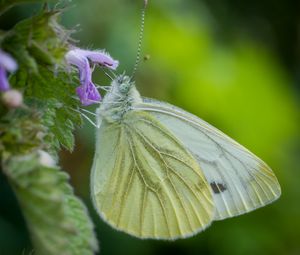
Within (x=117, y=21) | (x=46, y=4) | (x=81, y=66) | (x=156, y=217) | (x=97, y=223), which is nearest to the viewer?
(x=46, y=4)

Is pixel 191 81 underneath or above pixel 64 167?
above

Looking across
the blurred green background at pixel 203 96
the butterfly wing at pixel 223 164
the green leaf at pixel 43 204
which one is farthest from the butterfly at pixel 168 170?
the blurred green background at pixel 203 96

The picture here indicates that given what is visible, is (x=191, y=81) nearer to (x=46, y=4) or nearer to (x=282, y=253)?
(x=282, y=253)

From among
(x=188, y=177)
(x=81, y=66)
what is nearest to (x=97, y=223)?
(x=188, y=177)

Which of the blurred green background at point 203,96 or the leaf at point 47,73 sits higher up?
the leaf at point 47,73

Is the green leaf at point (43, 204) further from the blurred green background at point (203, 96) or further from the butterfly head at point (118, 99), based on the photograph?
the blurred green background at point (203, 96)

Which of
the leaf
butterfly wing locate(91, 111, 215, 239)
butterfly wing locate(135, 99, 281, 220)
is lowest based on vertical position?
butterfly wing locate(91, 111, 215, 239)

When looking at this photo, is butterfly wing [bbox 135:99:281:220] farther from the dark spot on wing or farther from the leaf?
the leaf

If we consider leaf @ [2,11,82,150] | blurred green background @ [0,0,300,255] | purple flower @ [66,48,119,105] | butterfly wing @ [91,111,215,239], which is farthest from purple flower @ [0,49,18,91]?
blurred green background @ [0,0,300,255]
